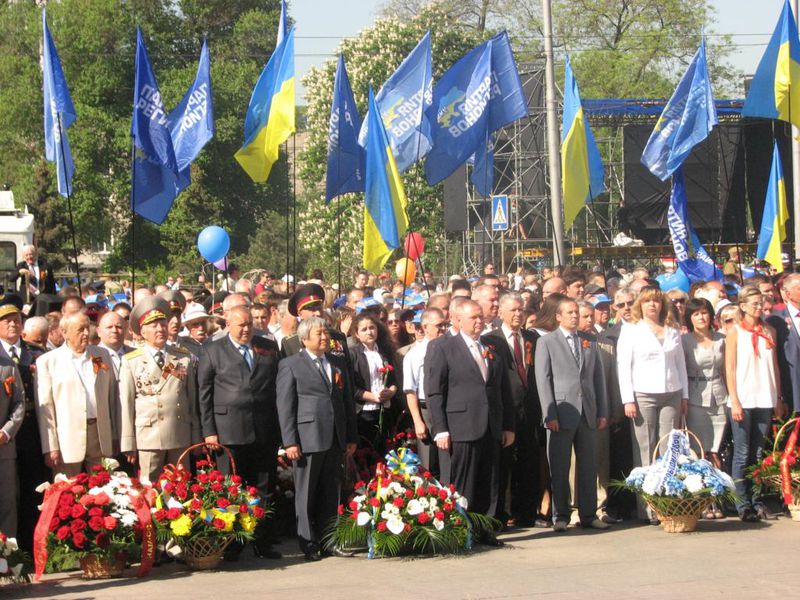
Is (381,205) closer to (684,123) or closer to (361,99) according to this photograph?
(684,123)

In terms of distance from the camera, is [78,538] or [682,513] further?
[682,513]

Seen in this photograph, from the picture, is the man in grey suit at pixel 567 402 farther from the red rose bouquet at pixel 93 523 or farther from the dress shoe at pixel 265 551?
the red rose bouquet at pixel 93 523

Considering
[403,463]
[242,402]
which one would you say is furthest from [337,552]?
[242,402]

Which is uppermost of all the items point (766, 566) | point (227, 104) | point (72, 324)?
point (227, 104)

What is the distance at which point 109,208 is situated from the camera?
6006 centimetres

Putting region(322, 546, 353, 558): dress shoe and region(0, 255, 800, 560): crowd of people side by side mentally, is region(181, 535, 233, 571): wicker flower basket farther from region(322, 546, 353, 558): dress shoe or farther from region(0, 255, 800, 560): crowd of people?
region(322, 546, 353, 558): dress shoe

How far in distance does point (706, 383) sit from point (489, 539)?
258cm

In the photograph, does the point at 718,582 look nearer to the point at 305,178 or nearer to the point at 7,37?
the point at 305,178

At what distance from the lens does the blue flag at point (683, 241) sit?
61.9ft

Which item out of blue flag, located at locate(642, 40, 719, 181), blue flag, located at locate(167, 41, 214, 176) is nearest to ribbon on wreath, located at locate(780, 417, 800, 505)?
blue flag, located at locate(642, 40, 719, 181)

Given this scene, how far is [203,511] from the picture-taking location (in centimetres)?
917

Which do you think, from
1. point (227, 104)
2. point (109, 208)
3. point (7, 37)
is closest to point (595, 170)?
point (227, 104)

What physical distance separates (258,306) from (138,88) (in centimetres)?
509

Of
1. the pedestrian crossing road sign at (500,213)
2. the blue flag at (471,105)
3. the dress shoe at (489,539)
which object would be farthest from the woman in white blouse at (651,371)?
the pedestrian crossing road sign at (500,213)
